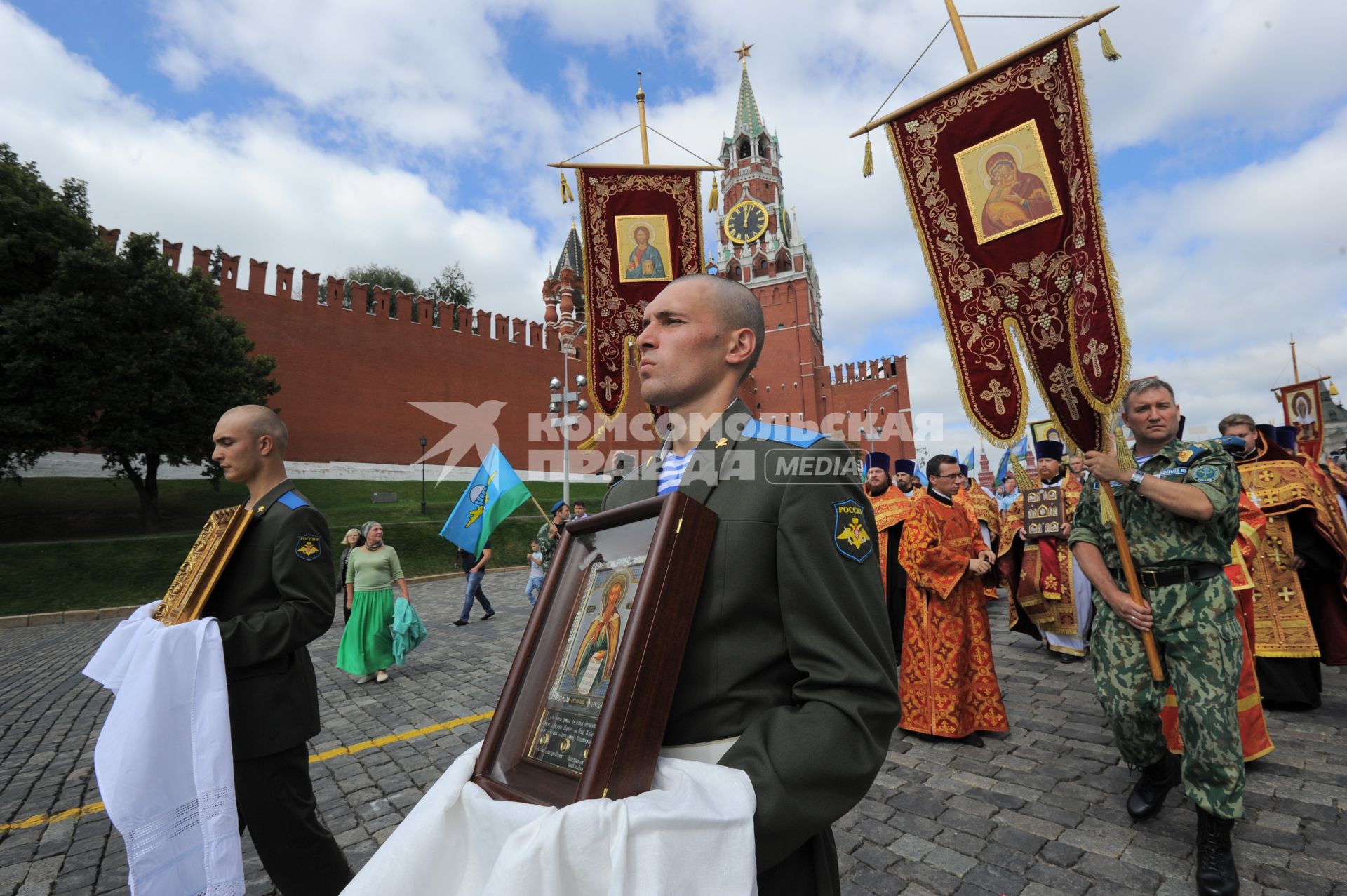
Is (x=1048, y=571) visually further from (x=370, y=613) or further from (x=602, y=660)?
(x=370, y=613)

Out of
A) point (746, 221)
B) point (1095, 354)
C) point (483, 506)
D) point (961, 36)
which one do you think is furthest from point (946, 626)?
point (746, 221)

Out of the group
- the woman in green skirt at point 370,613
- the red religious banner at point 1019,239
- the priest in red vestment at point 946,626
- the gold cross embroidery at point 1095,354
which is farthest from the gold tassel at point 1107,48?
the woman in green skirt at point 370,613

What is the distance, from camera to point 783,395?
147ft

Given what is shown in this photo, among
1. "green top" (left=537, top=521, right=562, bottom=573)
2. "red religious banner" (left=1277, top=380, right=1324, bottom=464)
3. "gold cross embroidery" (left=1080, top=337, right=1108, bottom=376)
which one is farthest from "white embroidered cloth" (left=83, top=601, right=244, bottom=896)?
"red religious banner" (left=1277, top=380, right=1324, bottom=464)

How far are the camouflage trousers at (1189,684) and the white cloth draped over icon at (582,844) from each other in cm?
295

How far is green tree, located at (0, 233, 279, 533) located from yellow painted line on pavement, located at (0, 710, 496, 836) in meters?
15.9

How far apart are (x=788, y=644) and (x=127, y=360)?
2276cm

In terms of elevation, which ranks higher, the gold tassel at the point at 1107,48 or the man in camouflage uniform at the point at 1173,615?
the gold tassel at the point at 1107,48

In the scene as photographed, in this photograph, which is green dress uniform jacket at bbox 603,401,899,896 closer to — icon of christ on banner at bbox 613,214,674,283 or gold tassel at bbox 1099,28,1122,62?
gold tassel at bbox 1099,28,1122,62

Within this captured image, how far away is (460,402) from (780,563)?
31531mm

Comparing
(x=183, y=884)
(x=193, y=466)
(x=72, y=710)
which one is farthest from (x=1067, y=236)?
(x=193, y=466)

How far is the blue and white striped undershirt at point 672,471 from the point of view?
1.40 m

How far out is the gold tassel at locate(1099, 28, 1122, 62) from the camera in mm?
3658

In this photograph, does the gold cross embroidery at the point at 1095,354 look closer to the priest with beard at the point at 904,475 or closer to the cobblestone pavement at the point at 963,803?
the cobblestone pavement at the point at 963,803
